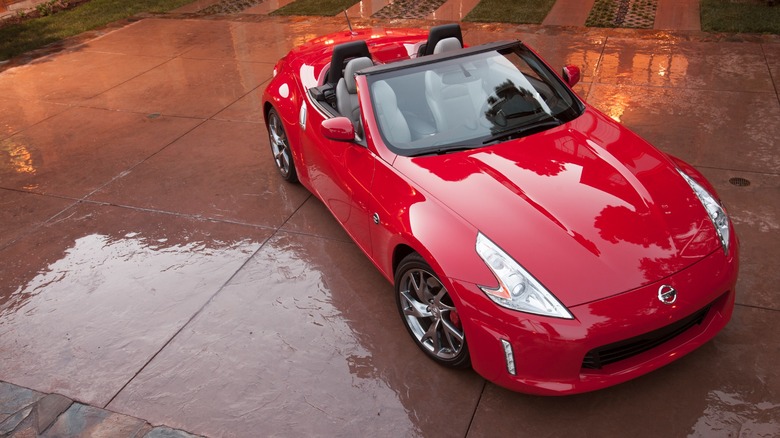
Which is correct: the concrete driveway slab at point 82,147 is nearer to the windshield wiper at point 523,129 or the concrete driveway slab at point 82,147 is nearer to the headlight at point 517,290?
the windshield wiper at point 523,129

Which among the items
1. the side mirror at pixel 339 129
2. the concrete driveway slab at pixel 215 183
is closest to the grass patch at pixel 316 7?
the concrete driveway slab at pixel 215 183

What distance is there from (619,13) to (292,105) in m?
7.13

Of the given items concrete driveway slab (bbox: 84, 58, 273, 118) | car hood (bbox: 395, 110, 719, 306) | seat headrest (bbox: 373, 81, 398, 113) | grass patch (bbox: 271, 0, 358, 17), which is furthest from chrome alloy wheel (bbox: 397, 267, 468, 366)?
grass patch (bbox: 271, 0, 358, 17)

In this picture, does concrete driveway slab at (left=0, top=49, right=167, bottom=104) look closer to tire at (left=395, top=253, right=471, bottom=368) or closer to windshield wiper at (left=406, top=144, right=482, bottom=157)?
windshield wiper at (left=406, top=144, right=482, bottom=157)

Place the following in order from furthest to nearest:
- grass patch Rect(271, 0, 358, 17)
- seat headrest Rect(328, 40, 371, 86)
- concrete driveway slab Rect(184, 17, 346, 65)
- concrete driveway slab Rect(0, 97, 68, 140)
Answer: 1. grass patch Rect(271, 0, 358, 17)
2. concrete driveway slab Rect(184, 17, 346, 65)
3. concrete driveway slab Rect(0, 97, 68, 140)
4. seat headrest Rect(328, 40, 371, 86)

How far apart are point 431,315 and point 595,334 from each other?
39.4 inches

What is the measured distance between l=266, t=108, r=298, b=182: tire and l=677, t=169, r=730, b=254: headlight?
3217 mm

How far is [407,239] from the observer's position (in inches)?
148

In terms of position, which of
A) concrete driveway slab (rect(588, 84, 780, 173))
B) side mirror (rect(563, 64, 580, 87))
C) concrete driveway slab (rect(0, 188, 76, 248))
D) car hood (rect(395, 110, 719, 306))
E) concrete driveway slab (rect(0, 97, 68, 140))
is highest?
side mirror (rect(563, 64, 580, 87))

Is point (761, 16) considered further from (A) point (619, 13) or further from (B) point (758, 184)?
(B) point (758, 184)

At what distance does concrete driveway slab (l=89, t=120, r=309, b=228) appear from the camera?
5.84m

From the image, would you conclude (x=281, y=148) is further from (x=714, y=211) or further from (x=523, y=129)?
(x=714, y=211)

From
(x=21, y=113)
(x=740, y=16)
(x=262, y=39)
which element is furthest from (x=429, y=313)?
(x=740, y=16)

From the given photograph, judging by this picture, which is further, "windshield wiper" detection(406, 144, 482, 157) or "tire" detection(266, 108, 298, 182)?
"tire" detection(266, 108, 298, 182)
